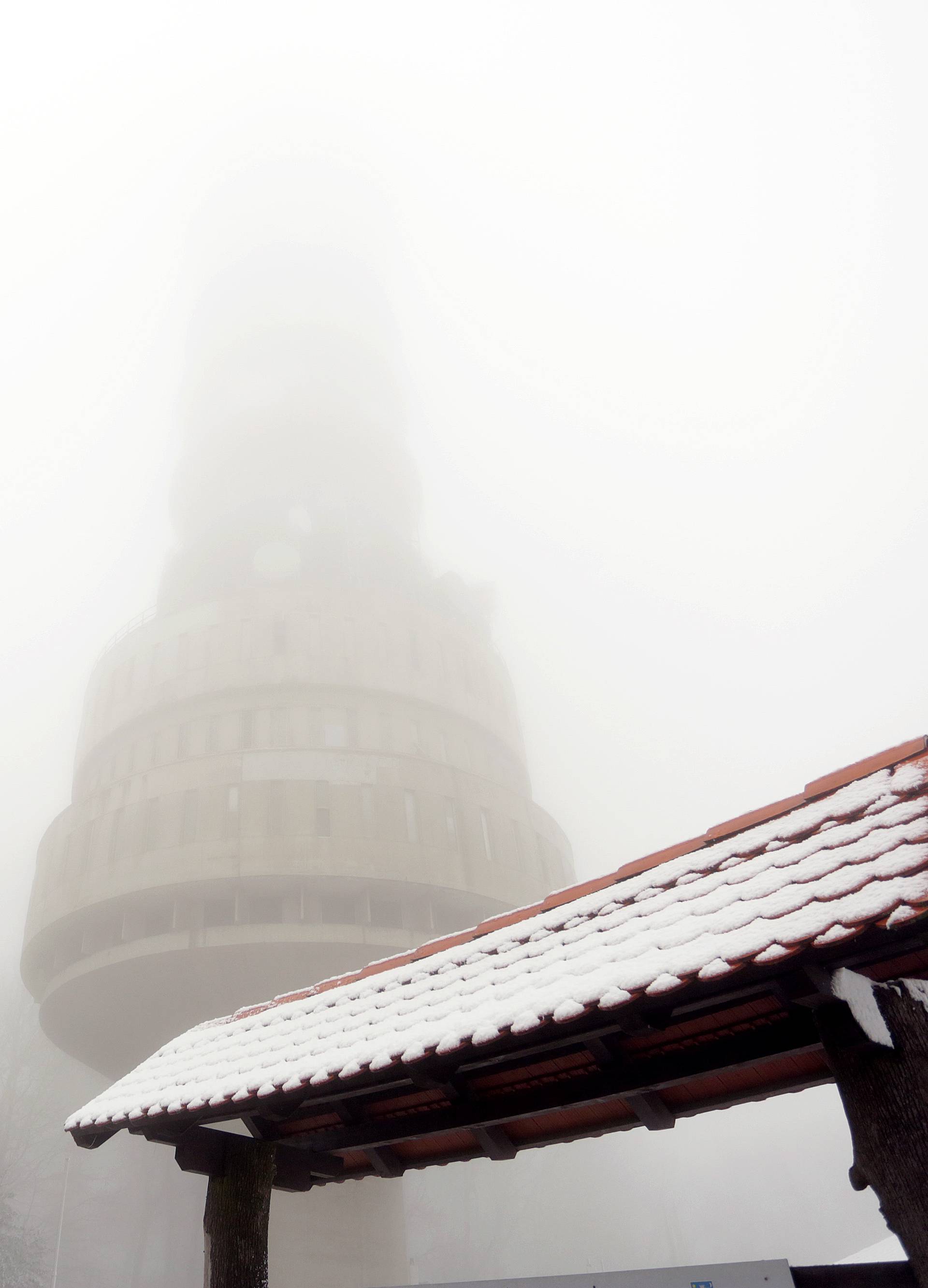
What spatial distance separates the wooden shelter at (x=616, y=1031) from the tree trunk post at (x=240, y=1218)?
15mm

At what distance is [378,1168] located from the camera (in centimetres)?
649

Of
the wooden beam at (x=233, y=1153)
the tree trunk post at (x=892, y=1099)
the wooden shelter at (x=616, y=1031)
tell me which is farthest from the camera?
the wooden beam at (x=233, y=1153)

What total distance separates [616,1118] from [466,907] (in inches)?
1168

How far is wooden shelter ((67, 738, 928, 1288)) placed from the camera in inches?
141

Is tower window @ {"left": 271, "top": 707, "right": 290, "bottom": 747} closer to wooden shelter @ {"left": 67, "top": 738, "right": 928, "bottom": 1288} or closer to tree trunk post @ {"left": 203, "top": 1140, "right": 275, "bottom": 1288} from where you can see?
wooden shelter @ {"left": 67, "top": 738, "right": 928, "bottom": 1288}

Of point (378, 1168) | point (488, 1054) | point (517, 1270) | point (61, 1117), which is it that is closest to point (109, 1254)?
point (61, 1117)

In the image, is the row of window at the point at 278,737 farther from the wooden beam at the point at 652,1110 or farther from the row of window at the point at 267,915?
the wooden beam at the point at 652,1110

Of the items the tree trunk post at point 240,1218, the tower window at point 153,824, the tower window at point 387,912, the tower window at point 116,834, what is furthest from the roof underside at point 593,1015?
the tower window at point 116,834

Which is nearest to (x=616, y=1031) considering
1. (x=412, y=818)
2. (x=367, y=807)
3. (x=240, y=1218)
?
(x=240, y=1218)

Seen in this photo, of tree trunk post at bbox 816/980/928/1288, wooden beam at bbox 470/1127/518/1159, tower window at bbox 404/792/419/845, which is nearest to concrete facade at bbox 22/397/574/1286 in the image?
tower window at bbox 404/792/419/845

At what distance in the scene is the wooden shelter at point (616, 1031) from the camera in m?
3.59

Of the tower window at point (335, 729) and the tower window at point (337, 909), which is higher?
the tower window at point (335, 729)

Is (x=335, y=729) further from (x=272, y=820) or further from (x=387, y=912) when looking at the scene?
(x=387, y=912)

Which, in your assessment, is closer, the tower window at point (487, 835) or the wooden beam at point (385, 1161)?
the wooden beam at point (385, 1161)
